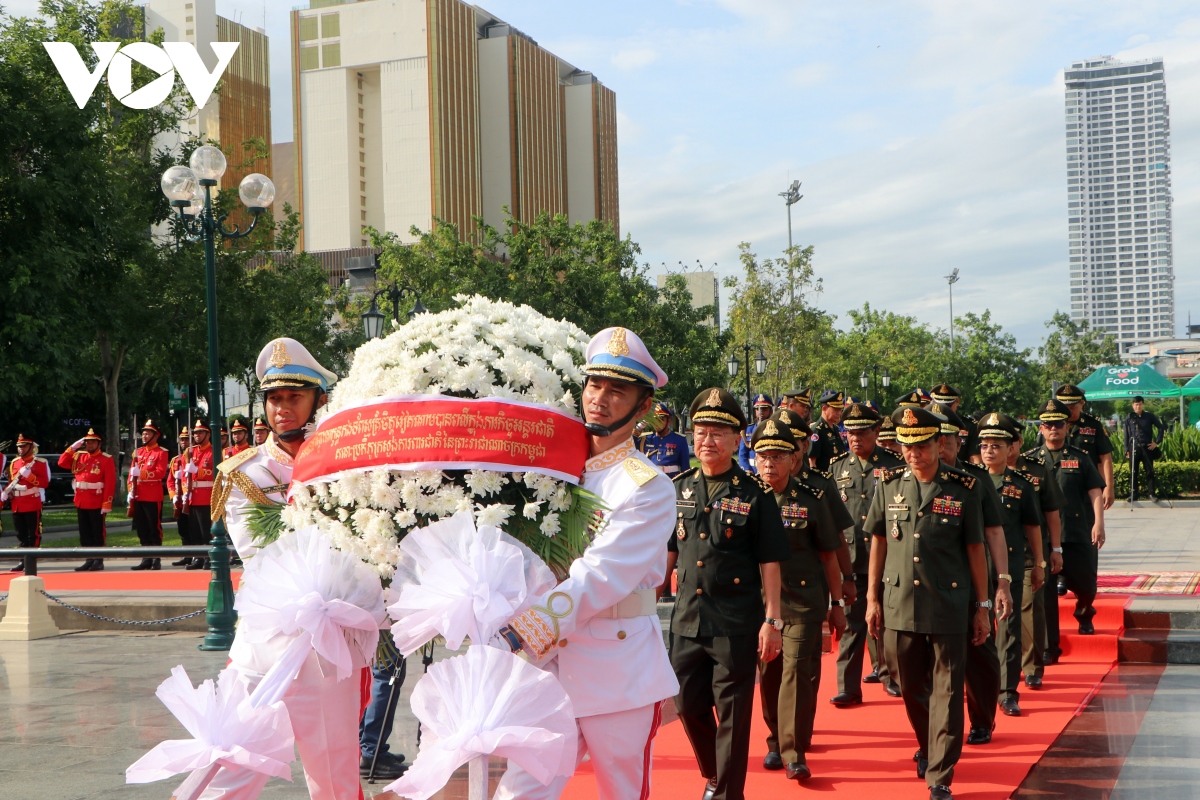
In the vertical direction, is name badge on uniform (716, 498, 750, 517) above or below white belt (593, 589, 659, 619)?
above

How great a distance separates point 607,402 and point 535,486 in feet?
1.31

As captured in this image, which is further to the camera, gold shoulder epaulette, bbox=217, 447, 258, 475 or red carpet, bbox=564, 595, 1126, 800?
red carpet, bbox=564, 595, 1126, 800

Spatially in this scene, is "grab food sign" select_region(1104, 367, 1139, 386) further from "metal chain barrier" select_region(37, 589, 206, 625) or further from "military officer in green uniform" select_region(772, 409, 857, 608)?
"metal chain barrier" select_region(37, 589, 206, 625)

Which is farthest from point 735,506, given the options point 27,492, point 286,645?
point 27,492

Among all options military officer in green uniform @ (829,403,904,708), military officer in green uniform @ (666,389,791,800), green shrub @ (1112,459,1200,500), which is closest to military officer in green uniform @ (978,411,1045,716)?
military officer in green uniform @ (829,403,904,708)

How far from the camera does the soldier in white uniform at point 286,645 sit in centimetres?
358

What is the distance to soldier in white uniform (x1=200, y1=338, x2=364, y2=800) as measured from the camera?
358cm

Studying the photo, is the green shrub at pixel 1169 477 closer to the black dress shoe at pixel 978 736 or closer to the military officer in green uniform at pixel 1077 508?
the military officer in green uniform at pixel 1077 508

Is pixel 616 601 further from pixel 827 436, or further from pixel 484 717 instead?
pixel 827 436

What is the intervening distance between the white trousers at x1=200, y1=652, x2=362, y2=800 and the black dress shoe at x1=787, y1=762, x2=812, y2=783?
9.36ft

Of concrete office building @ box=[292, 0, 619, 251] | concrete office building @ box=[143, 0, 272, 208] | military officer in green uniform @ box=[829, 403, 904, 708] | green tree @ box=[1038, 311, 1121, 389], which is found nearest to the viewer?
military officer in green uniform @ box=[829, 403, 904, 708]

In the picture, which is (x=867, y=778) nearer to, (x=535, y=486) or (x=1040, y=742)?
(x=1040, y=742)

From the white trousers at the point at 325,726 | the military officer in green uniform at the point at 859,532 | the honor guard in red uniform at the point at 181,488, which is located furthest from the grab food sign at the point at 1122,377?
the white trousers at the point at 325,726

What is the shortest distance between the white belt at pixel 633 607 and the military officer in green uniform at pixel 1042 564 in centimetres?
483
